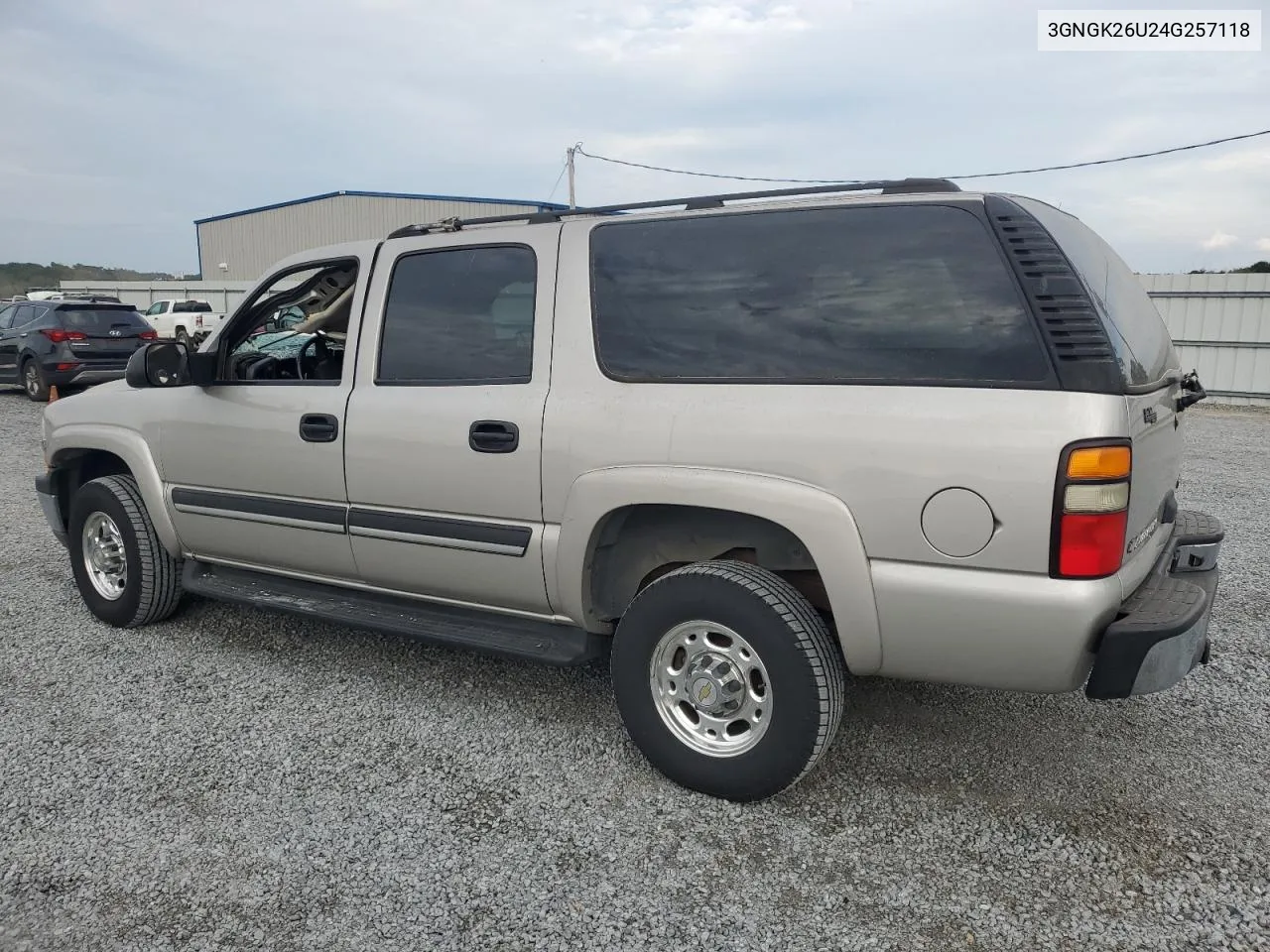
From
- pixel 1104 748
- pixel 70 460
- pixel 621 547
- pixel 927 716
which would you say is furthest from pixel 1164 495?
pixel 70 460

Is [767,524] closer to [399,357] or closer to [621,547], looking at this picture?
[621,547]

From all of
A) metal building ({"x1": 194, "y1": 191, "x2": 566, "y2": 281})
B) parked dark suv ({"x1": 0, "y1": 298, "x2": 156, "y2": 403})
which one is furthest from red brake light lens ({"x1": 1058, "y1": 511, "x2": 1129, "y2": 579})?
metal building ({"x1": 194, "y1": 191, "x2": 566, "y2": 281})

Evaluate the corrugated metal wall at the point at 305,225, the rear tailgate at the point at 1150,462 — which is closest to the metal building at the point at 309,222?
the corrugated metal wall at the point at 305,225

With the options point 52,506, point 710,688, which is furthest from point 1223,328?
point 52,506

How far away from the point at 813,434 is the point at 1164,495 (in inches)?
52.8

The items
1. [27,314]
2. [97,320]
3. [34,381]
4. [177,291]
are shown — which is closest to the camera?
[97,320]

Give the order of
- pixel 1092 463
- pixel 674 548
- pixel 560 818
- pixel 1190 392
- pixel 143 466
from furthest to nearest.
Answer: pixel 143 466 → pixel 1190 392 → pixel 674 548 → pixel 560 818 → pixel 1092 463

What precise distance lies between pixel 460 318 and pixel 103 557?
2.46 metres

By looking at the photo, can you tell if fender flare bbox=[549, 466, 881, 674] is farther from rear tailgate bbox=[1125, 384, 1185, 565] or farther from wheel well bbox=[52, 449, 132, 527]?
wheel well bbox=[52, 449, 132, 527]

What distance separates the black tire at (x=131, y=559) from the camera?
4.45m

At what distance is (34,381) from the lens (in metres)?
15.1

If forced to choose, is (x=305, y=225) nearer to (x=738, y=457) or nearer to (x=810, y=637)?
(x=738, y=457)

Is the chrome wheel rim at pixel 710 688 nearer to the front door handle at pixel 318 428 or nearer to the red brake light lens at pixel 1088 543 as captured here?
the red brake light lens at pixel 1088 543

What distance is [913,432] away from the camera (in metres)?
2.58
